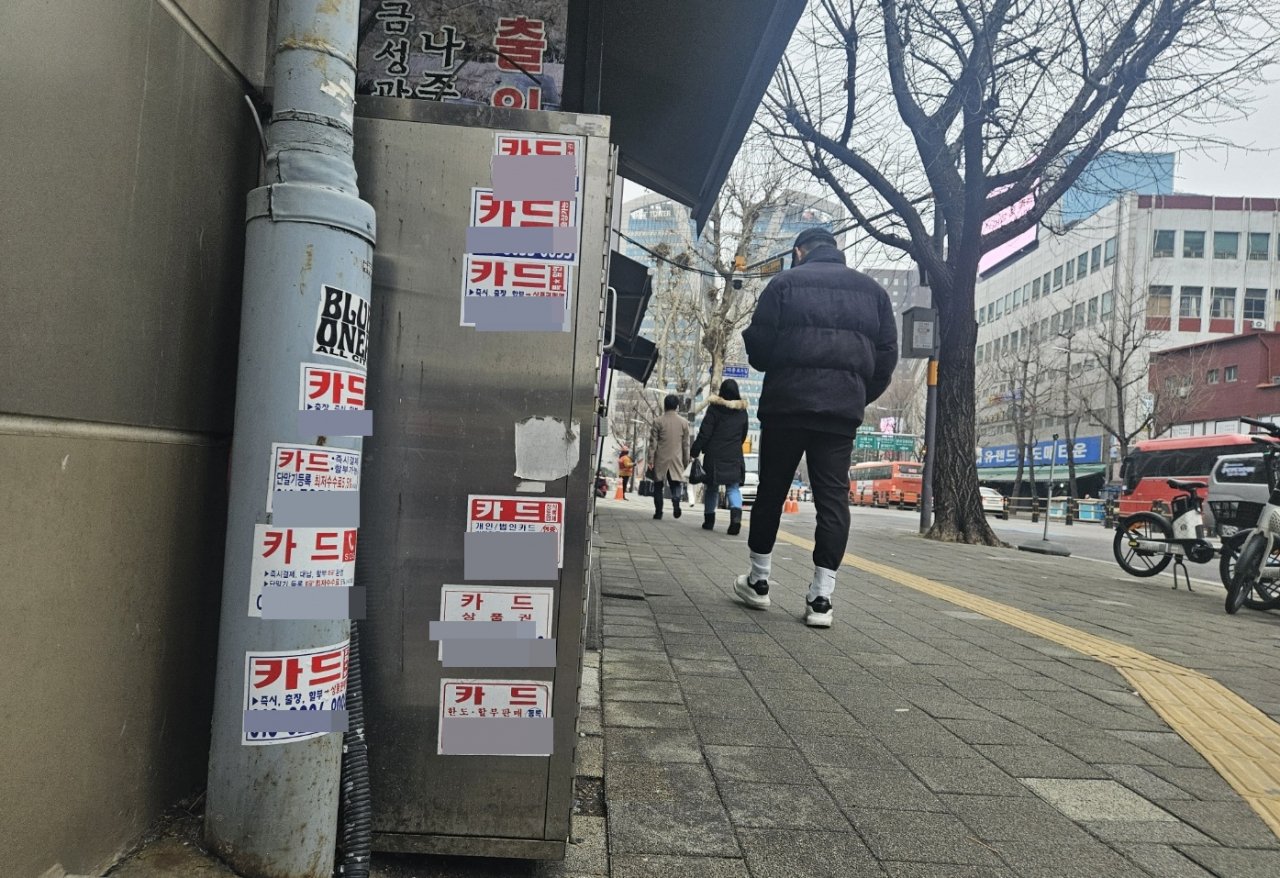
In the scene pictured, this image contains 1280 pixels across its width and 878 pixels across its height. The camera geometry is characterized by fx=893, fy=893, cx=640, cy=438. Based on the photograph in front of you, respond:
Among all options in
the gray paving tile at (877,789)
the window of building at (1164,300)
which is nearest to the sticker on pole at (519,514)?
the gray paving tile at (877,789)

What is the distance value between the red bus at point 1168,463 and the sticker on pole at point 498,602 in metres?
30.2

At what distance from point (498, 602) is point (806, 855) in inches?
35.9

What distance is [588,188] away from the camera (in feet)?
6.30

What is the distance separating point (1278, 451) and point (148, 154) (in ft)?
25.8

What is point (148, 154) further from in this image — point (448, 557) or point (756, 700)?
point (756, 700)

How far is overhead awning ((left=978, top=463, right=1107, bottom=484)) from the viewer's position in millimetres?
49062

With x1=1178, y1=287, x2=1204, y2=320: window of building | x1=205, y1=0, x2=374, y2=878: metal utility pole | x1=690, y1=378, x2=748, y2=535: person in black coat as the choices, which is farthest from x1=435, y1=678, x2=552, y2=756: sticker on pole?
x1=1178, y1=287, x2=1204, y2=320: window of building

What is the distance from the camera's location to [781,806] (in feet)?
7.56

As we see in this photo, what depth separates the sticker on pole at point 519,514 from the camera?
1.89 meters

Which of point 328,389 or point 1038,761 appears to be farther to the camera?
point 1038,761

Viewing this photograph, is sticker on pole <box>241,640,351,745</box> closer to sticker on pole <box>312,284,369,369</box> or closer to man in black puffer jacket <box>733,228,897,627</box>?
sticker on pole <box>312,284,369,369</box>

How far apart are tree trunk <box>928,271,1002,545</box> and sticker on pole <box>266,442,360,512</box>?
1256 cm

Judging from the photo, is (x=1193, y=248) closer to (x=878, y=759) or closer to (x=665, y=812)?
(x=878, y=759)

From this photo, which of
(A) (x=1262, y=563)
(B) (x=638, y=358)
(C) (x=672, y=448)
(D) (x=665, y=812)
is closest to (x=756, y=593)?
(D) (x=665, y=812)
